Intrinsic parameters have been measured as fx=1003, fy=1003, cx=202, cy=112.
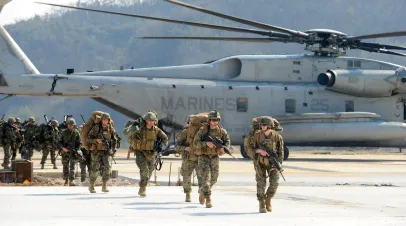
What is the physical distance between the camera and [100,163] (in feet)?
63.5

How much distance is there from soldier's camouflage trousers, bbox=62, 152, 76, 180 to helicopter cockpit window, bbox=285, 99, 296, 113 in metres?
14.5

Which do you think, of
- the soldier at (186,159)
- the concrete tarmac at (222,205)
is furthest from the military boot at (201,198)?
the soldier at (186,159)

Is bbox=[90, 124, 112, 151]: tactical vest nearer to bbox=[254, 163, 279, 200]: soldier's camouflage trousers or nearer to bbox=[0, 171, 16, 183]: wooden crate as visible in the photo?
bbox=[254, 163, 279, 200]: soldier's camouflage trousers

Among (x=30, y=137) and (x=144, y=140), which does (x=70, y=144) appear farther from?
(x=30, y=137)

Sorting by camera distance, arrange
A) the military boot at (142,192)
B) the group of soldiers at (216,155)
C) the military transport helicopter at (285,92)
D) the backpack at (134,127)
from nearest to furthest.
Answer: the group of soldiers at (216,155)
the military boot at (142,192)
the backpack at (134,127)
the military transport helicopter at (285,92)

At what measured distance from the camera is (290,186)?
22.6m

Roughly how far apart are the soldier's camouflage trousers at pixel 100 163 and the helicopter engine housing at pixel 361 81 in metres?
17.4

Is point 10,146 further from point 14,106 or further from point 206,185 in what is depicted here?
point 14,106

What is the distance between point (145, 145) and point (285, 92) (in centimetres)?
1800

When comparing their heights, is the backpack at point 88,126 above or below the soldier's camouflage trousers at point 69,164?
above

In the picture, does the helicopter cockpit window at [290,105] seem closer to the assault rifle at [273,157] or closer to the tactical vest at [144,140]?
the tactical vest at [144,140]

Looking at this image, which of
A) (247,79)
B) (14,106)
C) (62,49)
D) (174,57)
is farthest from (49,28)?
(247,79)

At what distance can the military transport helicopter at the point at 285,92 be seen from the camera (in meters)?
34.5

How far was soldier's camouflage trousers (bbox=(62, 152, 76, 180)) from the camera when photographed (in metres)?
22.3
